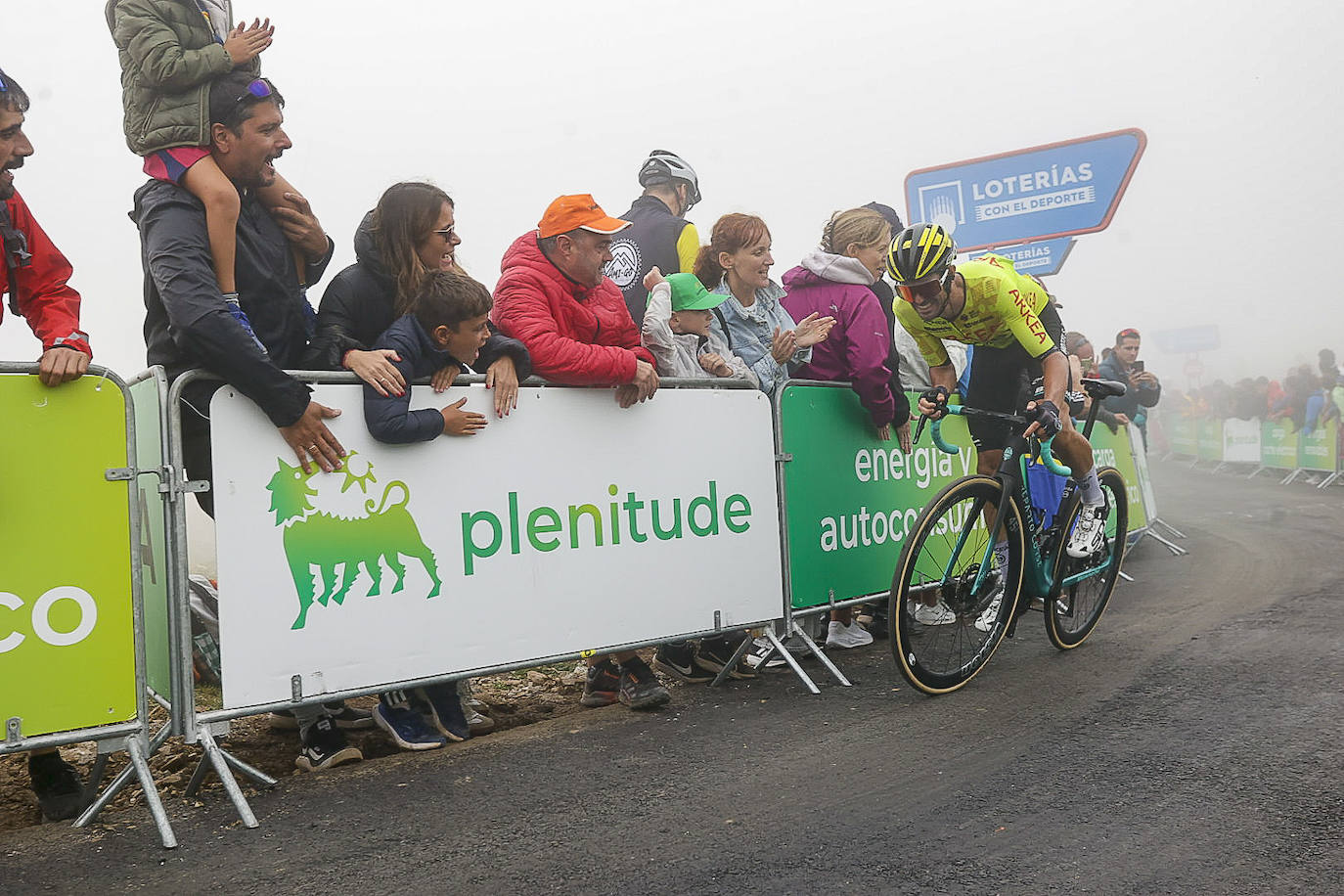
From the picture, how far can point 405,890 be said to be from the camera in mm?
2881

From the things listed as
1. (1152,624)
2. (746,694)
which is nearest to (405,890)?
(746,694)

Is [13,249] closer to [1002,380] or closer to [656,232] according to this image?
[656,232]

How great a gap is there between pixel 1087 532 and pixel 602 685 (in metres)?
2.67

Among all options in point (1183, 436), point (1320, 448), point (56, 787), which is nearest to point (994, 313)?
point (56, 787)

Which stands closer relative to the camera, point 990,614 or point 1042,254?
point 990,614

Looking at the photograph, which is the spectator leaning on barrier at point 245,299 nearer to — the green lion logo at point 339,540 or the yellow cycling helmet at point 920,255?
the green lion logo at point 339,540

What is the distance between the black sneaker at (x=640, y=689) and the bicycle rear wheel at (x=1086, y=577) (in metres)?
2.09

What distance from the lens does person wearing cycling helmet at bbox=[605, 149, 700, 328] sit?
247 inches

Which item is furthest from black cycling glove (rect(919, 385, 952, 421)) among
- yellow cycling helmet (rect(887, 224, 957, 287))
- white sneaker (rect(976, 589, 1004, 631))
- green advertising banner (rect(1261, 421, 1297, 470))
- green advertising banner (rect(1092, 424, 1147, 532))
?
green advertising banner (rect(1261, 421, 1297, 470))

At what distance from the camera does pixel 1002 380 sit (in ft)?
19.2

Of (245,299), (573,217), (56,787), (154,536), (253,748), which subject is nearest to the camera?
A: (56,787)

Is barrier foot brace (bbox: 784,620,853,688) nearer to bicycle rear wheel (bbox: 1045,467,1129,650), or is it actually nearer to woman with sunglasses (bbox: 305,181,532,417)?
bicycle rear wheel (bbox: 1045,467,1129,650)

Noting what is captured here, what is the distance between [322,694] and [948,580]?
269 cm

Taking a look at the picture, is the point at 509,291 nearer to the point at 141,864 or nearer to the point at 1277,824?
the point at 141,864
